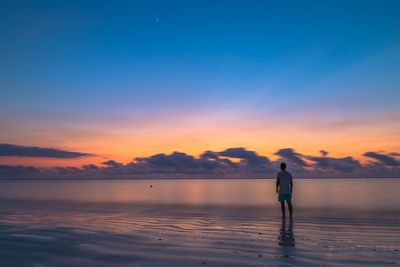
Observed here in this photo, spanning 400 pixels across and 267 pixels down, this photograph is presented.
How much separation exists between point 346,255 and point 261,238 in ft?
10.2

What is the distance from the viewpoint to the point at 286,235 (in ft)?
39.7

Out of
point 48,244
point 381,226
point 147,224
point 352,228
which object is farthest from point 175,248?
point 381,226

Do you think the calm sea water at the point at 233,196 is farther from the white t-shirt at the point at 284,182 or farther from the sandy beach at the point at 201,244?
the sandy beach at the point at 201,244

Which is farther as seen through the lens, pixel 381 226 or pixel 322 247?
pixel 381 226

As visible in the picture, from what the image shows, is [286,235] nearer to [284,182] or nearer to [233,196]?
[284,182]

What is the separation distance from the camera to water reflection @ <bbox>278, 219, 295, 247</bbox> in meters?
10.6

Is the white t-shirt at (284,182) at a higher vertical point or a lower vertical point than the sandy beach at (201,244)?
higher

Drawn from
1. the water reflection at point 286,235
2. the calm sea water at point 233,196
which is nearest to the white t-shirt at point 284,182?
the water reflection at point 286,235

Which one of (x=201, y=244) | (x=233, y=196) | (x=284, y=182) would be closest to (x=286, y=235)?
(x=201, y=244)

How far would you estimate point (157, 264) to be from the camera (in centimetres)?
823

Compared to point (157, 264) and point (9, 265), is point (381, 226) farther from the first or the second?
point (9, 265)

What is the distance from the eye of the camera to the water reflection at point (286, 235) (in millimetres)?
10552

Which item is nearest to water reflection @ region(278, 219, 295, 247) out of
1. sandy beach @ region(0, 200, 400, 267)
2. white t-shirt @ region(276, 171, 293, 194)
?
sandy beach @ region(0, 200, 400, 267)

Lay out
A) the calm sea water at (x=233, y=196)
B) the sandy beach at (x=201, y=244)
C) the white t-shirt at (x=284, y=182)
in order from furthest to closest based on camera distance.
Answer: the calm sea water at (x=233, y=196)
the white t-shirt at (x=284, y=182)
the sandy beach at (x=201, y=244)
